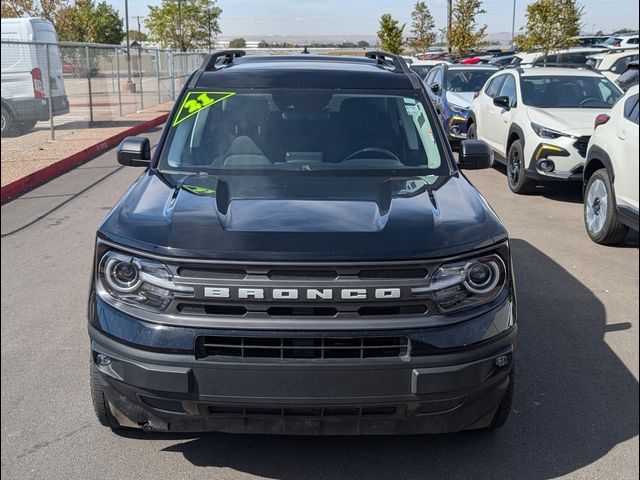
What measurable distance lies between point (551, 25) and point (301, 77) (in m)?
19.3

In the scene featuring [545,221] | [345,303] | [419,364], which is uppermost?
[345,303]

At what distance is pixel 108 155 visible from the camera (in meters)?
14.4

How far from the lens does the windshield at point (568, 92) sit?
1078 cm

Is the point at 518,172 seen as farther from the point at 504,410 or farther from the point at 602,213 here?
the point at 504,410

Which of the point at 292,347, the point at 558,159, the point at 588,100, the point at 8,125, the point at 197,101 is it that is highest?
the point at 197,101

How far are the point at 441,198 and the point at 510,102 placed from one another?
828 cm

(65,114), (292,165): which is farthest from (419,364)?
(65,114)

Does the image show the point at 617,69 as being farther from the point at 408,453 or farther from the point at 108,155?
the point at 408,453

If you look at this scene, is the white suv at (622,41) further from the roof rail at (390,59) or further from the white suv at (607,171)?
the roof rail at (390,59)

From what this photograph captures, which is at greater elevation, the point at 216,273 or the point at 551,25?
the point at 551,25

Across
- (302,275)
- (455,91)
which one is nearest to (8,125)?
(455,91)

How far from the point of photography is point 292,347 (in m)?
2.86

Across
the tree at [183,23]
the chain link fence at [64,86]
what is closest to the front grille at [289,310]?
the chain link fence at [64,86]

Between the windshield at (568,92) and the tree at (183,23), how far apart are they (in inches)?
1666
